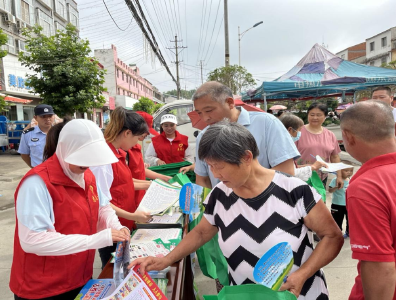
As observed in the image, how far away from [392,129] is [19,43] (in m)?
21.8

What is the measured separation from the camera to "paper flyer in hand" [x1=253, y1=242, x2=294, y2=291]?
88cm

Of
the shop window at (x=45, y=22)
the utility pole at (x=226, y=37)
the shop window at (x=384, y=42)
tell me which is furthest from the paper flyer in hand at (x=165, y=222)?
the shop window at (x=384, y=42)

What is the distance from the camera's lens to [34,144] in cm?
425

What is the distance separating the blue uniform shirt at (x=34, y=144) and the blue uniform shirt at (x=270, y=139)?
3.32m

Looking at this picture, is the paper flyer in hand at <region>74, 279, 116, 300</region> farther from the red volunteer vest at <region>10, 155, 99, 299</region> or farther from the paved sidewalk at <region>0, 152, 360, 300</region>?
the paved sidewalk at <region>0, 152, 360, 300</region>

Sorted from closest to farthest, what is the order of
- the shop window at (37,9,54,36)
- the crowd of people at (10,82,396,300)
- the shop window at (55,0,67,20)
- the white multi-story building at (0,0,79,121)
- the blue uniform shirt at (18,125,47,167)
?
the crowd of people at (10,82,396,300) < the blue uniform shirt at (18,125,47,167) < the white multi-story building at (0,0,79,121) < the shop window at (37,9,54,36) < the shop window at (55,0,67,20)

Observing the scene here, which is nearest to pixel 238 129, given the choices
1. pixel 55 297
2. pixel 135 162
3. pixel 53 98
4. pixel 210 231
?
pixel 210 231

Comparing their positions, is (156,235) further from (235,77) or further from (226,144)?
(235,77)

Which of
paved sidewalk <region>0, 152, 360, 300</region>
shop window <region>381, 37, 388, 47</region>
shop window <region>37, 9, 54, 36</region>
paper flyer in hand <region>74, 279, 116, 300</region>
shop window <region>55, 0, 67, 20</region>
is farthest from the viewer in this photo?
shop window <region>381, 37, 388, 47</region>

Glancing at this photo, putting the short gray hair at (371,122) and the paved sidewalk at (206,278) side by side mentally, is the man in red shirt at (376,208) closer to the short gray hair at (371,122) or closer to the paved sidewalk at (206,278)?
the short gray hair at (371,122)

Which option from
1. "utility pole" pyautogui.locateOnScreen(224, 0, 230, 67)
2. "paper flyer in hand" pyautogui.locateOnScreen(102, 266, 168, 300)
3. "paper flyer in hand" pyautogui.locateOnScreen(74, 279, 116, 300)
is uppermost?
"utility pole" pyautogui.locateOnScreen(224, 0, 230, 67)

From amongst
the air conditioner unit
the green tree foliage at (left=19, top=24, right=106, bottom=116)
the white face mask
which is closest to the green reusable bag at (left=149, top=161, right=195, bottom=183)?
the white face mask

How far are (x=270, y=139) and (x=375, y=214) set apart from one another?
986mm

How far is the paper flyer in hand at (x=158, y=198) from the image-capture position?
203 centimetres
